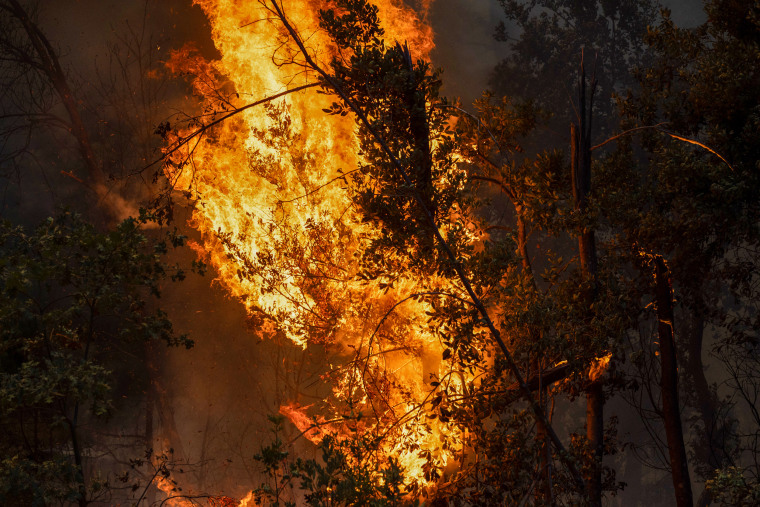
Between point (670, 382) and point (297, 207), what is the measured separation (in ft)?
27.3

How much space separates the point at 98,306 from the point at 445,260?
15.0 ft

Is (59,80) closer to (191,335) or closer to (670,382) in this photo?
(191,335)

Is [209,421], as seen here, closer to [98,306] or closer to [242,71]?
[242,71]

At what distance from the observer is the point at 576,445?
30.8 feet

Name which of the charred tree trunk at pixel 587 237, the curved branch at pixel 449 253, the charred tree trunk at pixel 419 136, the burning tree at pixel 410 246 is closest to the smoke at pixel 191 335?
the burning tree at pixel 410 246

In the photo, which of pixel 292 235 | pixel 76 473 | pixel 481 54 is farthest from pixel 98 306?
pixel 481 54

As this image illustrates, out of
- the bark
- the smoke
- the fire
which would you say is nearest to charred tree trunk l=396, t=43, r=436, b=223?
the fire

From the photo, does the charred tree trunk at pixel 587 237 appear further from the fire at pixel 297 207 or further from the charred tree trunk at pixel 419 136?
the fire at pixel 297 207

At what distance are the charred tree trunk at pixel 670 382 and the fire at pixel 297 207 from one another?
4.22 meters

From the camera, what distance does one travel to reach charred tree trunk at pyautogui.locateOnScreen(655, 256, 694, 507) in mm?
10516

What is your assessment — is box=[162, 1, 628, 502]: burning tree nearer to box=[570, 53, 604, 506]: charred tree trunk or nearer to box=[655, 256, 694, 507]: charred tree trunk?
box=[570, 53, 604, 506]: charred tree trunk

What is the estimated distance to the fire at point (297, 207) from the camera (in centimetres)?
1392

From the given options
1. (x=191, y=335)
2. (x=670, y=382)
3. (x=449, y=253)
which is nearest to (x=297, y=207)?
(x=670, y=382)

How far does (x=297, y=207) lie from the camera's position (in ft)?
48.3
